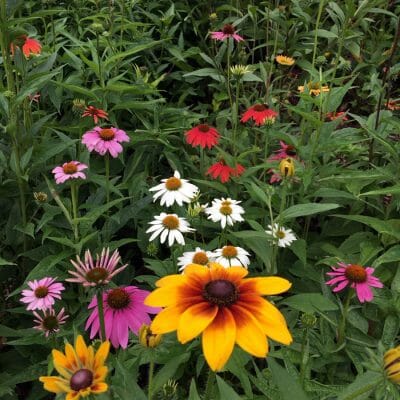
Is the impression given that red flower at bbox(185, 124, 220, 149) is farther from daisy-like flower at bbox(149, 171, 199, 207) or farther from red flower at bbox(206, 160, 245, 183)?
daisy-like flower at bbox(149, 171, 199, 207)

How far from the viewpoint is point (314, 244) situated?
1367mm

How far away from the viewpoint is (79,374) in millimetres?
563

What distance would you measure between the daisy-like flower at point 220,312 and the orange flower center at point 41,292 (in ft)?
1.54

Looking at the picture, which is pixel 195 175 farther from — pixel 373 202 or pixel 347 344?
pixel 347 344

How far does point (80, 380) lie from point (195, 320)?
0.51ft

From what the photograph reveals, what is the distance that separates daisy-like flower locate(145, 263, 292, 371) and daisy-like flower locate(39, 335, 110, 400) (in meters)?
0.10

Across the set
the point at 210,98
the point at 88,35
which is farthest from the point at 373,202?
the point at 88,35

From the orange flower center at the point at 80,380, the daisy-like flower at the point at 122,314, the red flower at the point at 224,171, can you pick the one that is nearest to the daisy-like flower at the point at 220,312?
the orange flower center at the point at 80,380

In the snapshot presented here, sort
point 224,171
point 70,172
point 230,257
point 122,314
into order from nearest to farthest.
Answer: point 122,314 < point 230,257 < point 70,172 < point 224,171

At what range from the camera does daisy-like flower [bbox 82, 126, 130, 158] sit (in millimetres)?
1238

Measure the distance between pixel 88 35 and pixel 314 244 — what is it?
1676mm

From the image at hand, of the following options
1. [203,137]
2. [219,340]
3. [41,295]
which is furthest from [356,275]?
[203,137]

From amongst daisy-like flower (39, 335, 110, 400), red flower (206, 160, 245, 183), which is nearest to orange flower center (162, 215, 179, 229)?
red flower (206, 160, 245, 183)

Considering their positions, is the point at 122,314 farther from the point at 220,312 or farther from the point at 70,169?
the point at 70,169
